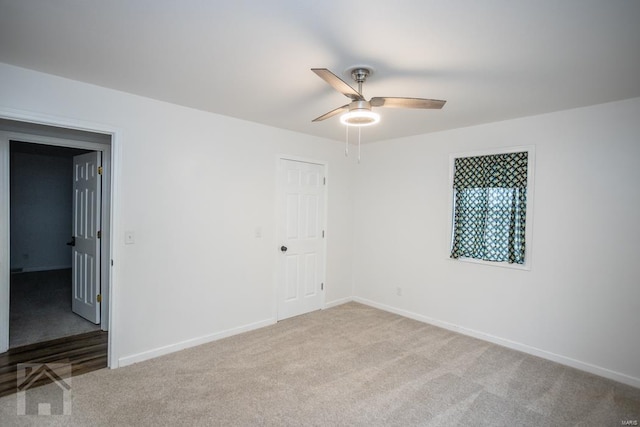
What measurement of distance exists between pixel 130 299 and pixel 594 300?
4.31 meters

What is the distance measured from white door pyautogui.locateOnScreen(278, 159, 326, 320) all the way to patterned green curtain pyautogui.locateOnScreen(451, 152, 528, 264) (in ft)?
5.98

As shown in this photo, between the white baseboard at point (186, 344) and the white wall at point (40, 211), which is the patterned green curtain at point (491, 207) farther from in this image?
the white wall at point (40, 211)

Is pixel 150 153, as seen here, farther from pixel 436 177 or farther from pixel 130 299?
pixel 436 177

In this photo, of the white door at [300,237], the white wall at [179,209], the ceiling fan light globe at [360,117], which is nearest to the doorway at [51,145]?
the white wall at [179,209]

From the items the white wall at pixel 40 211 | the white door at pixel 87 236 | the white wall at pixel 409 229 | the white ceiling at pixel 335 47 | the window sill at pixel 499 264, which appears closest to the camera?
the white ceiling at pixel 335 47

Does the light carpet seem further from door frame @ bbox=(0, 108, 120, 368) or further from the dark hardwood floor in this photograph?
door frame @ bbox=(0, 108, 120, 368)

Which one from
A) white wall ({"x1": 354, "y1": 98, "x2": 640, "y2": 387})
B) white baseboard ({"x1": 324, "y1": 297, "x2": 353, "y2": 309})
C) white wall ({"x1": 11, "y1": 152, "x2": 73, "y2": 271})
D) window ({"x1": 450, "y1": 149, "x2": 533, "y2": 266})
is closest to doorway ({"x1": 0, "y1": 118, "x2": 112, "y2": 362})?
white baseboard ({"x1": 324, "y1": 297, "x2": 353, "y2": 309})

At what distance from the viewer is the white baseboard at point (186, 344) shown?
3.08 m

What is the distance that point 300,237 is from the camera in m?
4.55

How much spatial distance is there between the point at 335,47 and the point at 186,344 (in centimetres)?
314

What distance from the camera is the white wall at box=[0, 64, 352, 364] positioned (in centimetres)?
→ 288

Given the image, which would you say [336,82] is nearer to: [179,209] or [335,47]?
[335,47]

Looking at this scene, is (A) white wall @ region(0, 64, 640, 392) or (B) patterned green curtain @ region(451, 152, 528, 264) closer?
(A) white wall @ region(0, 64, 640, 392)

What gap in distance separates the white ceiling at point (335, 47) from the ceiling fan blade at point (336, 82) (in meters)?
0.21
